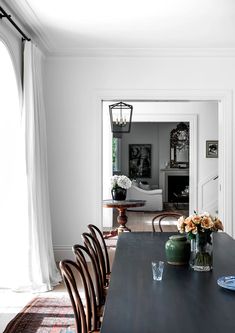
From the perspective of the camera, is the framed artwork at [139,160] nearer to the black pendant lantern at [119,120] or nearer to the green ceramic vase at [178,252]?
the black pendant lantern at [119,120]

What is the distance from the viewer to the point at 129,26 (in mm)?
4633

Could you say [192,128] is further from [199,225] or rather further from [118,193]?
[199,225]

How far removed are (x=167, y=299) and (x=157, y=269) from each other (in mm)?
301

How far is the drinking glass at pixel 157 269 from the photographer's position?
2.33 m

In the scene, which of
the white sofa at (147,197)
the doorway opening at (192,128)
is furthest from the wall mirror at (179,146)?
the doorway opening at (192,128)

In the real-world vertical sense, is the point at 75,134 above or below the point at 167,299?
above

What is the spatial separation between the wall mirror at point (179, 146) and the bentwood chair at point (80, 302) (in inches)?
507

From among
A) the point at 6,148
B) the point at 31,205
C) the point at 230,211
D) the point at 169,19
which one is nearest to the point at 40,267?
the point at 31,205

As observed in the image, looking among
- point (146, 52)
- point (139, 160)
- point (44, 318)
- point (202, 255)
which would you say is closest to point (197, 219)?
point (202, 255)

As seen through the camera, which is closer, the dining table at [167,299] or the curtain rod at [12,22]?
the dining table at [167,299]

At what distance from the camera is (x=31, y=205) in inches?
181

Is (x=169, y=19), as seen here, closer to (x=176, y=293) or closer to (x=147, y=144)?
(x=176, y=293)

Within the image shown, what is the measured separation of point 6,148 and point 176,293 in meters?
3.19

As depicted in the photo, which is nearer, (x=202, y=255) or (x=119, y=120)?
(x=202, y=255)
